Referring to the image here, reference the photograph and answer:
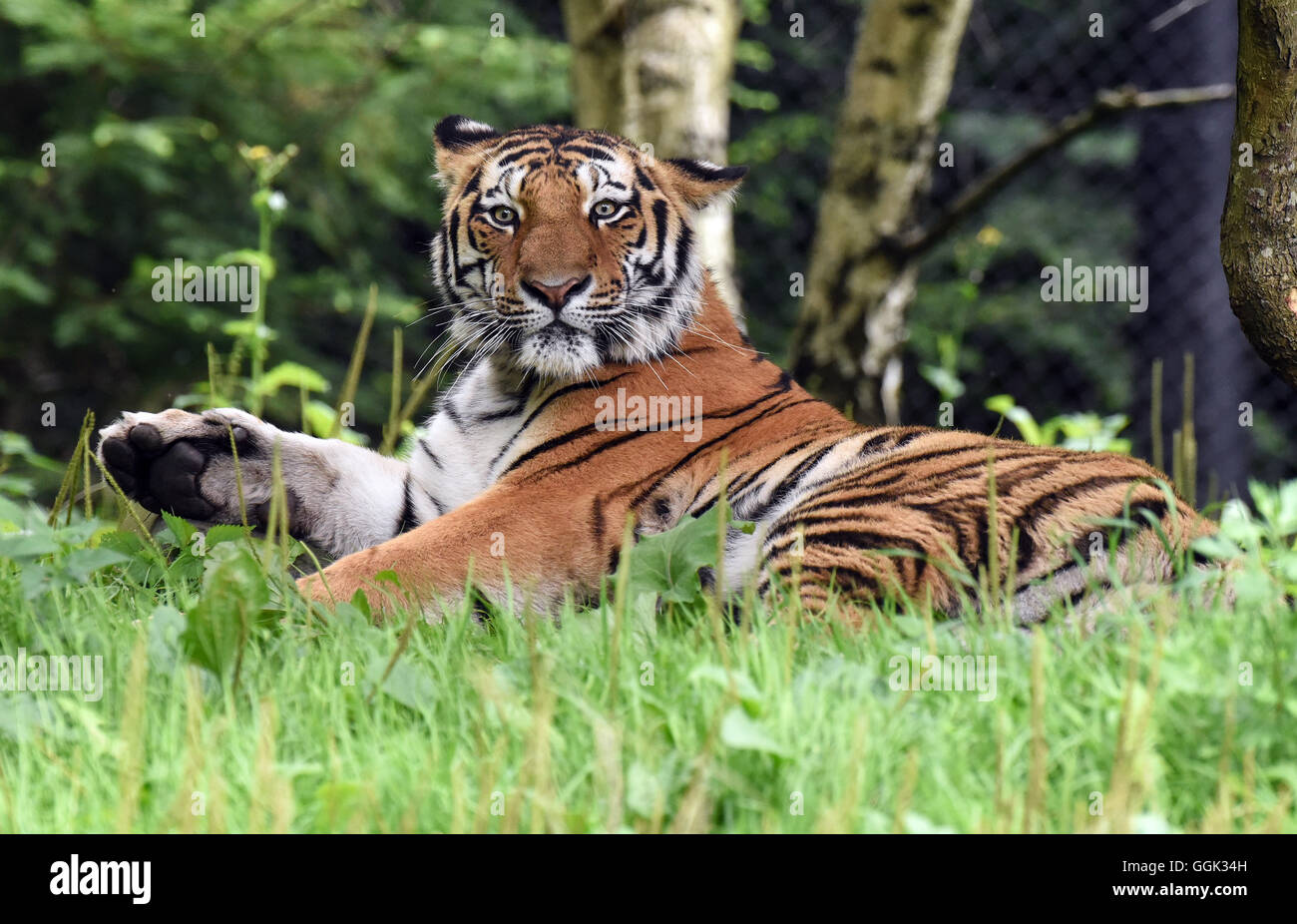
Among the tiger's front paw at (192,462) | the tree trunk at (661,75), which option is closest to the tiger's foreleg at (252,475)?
the tiger's front paw at (192,462)

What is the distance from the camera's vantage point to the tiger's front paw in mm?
2438

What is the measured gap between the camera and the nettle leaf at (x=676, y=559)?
6.29 ft

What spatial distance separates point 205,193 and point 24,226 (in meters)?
1.04

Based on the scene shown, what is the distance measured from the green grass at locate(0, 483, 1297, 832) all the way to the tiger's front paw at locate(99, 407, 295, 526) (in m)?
0.65

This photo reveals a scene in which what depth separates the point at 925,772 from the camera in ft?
4.31

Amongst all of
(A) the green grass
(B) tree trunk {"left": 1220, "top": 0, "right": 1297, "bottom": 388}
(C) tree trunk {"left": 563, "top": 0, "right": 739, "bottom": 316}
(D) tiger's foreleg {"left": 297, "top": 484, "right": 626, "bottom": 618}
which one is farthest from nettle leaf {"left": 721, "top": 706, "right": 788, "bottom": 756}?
(C) tree trunk {"left": 563, "top": 0, "right": 739, "bottom": 316}

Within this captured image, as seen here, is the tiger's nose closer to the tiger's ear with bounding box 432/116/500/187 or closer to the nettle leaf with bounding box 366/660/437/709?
the tiger's ear with bounding box 432/116/500/187

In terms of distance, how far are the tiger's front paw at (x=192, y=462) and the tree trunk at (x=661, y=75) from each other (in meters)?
1.69

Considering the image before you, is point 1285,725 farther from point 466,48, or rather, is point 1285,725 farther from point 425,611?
point 466,48

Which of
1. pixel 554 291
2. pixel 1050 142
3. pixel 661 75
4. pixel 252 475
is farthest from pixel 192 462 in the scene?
pixel 1050 142

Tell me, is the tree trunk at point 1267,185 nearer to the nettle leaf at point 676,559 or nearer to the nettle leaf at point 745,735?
the nettle leaf at point 676,559

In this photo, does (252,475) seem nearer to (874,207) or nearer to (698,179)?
(698,179)

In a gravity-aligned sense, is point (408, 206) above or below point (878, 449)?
above

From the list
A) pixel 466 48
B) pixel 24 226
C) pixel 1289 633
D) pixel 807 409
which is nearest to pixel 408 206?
pixel 466 48
